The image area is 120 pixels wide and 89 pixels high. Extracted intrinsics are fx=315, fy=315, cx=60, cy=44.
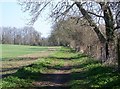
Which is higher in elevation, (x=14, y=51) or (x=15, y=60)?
(x=15, y=60)

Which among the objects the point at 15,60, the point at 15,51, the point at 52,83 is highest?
the point at 52,83

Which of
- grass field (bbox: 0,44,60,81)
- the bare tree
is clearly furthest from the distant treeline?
the bare tree

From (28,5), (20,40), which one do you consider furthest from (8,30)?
(28,5)

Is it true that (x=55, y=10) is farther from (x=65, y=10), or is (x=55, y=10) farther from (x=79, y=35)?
(x=79, y=35)

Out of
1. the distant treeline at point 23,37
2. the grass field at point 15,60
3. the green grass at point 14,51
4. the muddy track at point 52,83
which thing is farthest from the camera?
the distant treeline at point 23,37

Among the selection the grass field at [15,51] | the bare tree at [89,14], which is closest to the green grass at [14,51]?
the grass field at [15,51]

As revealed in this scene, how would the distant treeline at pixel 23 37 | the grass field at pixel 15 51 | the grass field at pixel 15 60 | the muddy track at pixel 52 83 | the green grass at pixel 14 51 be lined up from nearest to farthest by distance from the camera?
1. the muddy track at pixel 52 83
2. the grass field at pixel 15 60
3. the grass field at pixel 15 51
4. the green grass at pixel 14 51
5. the distant treeline at pixel 23 37

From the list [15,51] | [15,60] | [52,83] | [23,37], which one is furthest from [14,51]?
[23,37]

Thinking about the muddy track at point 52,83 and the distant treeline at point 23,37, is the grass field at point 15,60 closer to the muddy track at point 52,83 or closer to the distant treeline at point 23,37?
the muddy track at point 52,83

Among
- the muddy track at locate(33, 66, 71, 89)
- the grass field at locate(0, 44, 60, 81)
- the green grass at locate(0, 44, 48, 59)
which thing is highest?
the muddy track at locate(33, 66, 71, 89)

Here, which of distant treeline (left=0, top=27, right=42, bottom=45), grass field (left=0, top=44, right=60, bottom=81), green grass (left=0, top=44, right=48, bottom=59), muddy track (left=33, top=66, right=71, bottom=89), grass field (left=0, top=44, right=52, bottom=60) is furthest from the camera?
distant treeline (left=0, top=27, right=42, bottom=45)

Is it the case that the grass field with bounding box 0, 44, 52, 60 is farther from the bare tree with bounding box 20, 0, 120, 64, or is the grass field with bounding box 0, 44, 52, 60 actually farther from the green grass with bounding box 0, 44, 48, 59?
the bare tree with bounding box 20, 0, 120, 64

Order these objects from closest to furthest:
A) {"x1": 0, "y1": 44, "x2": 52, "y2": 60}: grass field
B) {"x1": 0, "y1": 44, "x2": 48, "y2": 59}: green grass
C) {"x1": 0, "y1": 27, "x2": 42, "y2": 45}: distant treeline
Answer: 1. {"x1": 0, "y1": 44, "x2": 52, "y2": 60}: grass field
2. {"x1": 0, "y1": 44, "x2": 48, "y2": 59}: green grass
3. {"x1": 0, "y1": 27, "x2": 42, "y2": 45}: distant treeline

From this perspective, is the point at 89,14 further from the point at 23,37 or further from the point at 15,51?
the point at 23,37
